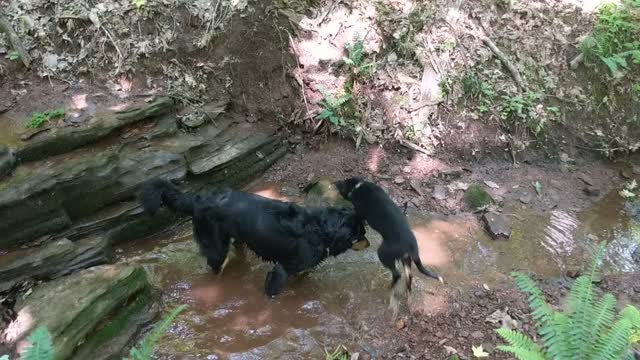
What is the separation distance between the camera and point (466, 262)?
5.52 meters

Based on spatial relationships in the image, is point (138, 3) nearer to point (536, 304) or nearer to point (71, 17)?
point (71, 17)

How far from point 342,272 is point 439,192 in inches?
74.8

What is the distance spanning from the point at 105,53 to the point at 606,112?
7.21m

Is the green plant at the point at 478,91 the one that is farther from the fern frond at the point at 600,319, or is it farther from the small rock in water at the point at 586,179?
the fern frond at the point at 600,319

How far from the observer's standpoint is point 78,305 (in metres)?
4.08

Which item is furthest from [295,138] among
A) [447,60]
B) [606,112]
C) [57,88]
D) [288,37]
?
[606,112]

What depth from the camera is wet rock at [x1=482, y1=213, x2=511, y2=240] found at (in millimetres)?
5883

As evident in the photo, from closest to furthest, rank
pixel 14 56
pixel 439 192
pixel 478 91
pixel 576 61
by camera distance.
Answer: pixel 14 56, pixel 439 192, pixel 478 91, pixel 576 61

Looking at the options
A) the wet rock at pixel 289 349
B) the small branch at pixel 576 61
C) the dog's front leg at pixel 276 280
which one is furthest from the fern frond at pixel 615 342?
the small branch at pixel 576 61

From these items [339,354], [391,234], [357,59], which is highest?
[357,59]

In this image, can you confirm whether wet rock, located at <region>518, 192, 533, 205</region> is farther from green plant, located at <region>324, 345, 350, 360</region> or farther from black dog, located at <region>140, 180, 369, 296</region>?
green plant, located at <region>324, 345, 350, 360</region>

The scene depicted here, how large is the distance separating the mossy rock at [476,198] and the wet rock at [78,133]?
12.9ft

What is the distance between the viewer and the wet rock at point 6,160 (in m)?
4.79

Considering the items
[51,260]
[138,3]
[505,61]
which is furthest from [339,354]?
[505,61]
